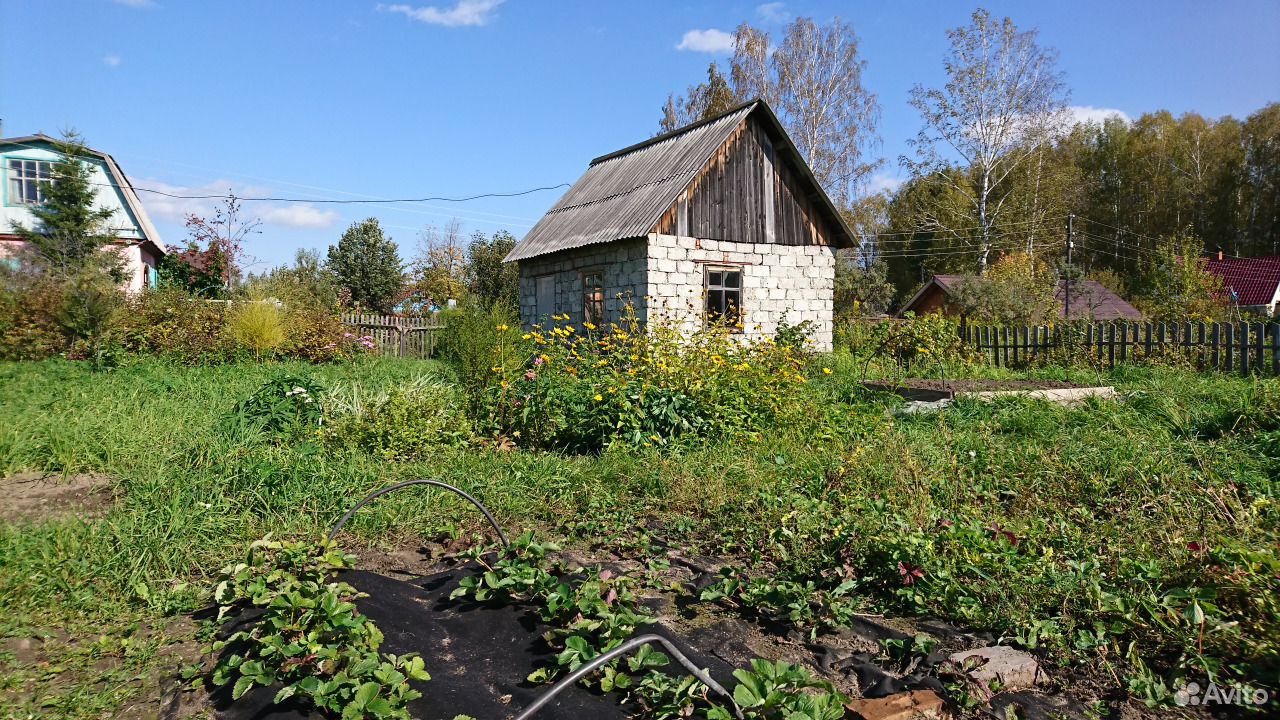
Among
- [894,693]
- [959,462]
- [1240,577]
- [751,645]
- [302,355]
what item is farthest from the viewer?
[302,355]

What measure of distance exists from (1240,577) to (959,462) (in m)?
→ 2.31

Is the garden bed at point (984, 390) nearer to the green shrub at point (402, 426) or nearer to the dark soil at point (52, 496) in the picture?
the green shrub at point (402, 426)

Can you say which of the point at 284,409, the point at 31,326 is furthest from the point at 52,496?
the point at 31,326

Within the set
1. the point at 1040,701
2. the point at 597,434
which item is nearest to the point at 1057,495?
the point at 1040,701

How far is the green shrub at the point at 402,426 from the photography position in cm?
554

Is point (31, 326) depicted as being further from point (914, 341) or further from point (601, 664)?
point (914, 341)

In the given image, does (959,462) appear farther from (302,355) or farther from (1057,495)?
(302,355)

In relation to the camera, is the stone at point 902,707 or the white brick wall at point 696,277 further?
the white brick wall at point 696,277

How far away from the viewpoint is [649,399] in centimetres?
591

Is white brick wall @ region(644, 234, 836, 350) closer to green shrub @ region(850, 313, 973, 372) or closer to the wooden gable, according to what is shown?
the wooden gable

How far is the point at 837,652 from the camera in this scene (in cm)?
276

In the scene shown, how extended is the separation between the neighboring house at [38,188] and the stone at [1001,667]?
79.2 feet

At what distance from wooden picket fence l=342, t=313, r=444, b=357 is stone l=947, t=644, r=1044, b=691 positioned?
15902mm

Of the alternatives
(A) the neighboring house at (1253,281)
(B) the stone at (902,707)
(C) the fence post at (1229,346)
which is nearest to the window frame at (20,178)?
(B) the stone at (902,707)
